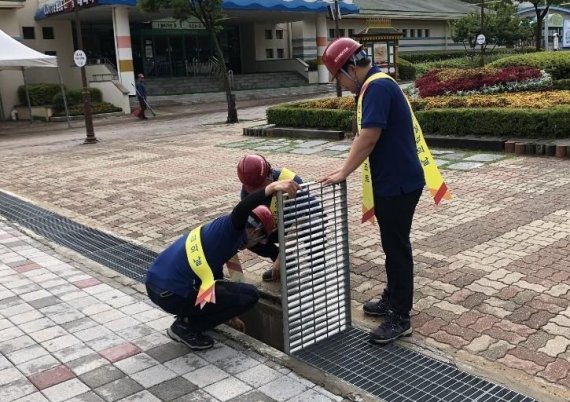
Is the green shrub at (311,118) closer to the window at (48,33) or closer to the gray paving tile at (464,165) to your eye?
the gray paving tile at (464,165)

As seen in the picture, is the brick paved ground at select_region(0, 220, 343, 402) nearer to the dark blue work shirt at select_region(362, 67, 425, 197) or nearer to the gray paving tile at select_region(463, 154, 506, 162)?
the dark blue work shirt at select_region(362, 67, 425, 197)

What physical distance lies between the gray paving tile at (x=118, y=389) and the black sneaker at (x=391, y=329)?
4.57ft

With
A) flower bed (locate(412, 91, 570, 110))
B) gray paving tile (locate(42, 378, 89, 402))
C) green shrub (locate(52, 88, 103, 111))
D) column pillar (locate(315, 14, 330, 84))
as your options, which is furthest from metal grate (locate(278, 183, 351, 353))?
column pillar (locate(315, 14, 330, 84))

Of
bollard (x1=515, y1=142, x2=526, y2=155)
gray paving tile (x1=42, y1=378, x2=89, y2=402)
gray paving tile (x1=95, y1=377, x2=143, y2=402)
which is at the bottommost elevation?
gray paving tile (x1=95, y1=377, x2=143, y2=402)

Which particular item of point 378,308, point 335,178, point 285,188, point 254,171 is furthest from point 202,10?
point 285,188

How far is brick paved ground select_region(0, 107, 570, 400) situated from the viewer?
11.7 ft

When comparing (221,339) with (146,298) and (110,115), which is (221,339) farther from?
(110,115)

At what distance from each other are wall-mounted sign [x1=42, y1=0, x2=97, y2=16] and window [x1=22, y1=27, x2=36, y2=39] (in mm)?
1725

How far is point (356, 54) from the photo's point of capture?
3424 mm

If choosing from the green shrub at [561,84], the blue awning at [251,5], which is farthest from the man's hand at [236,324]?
the blue awning at [251,5]

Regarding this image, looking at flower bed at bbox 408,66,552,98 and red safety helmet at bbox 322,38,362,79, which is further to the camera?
flower bed at bbox 408,66,552,98

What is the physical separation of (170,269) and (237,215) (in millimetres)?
557

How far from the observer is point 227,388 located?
3105 mm

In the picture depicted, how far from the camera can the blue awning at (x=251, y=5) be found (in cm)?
2392
